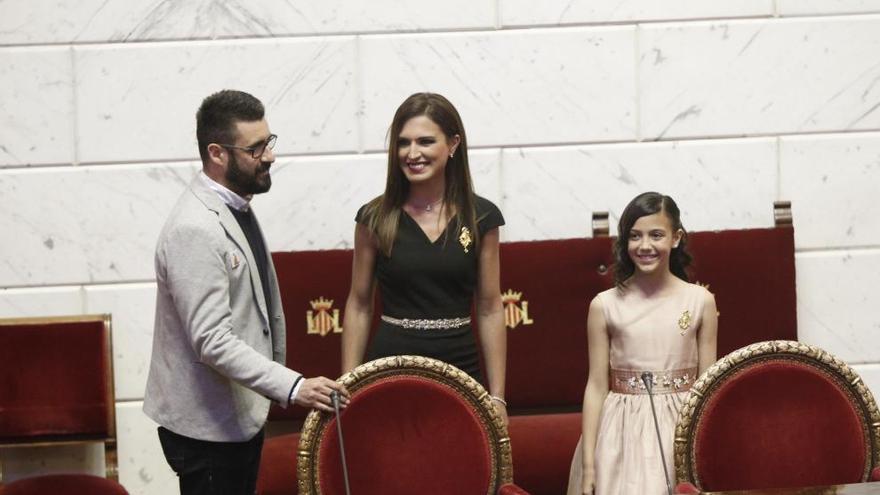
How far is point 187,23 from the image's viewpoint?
4188 mm

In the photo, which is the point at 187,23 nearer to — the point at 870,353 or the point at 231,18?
the point at 231,18

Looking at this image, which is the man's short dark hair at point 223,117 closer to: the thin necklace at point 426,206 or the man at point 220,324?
the man at point 220,324

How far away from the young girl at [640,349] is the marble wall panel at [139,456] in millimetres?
1642

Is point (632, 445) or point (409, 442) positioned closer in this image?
point (409, 442)

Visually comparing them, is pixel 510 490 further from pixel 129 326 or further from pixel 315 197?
pixel 129 326

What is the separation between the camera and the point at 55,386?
403 centimetres

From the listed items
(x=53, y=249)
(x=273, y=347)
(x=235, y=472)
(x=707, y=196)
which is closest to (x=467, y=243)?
(x=273, y=347)

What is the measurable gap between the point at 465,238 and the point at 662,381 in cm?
61

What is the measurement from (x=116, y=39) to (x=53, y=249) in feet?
2.40

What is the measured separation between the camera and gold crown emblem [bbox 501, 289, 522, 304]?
4137mm

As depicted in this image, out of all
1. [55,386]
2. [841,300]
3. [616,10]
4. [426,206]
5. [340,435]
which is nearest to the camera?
[340,435]

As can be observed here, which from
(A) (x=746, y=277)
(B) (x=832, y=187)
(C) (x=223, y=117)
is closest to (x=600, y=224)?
(A) (x=746, y=277)

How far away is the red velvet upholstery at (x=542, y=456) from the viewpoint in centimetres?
390

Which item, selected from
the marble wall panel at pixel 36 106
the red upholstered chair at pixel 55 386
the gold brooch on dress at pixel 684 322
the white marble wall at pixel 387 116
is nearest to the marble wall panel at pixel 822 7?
the white marble wall at pixel 387 116
